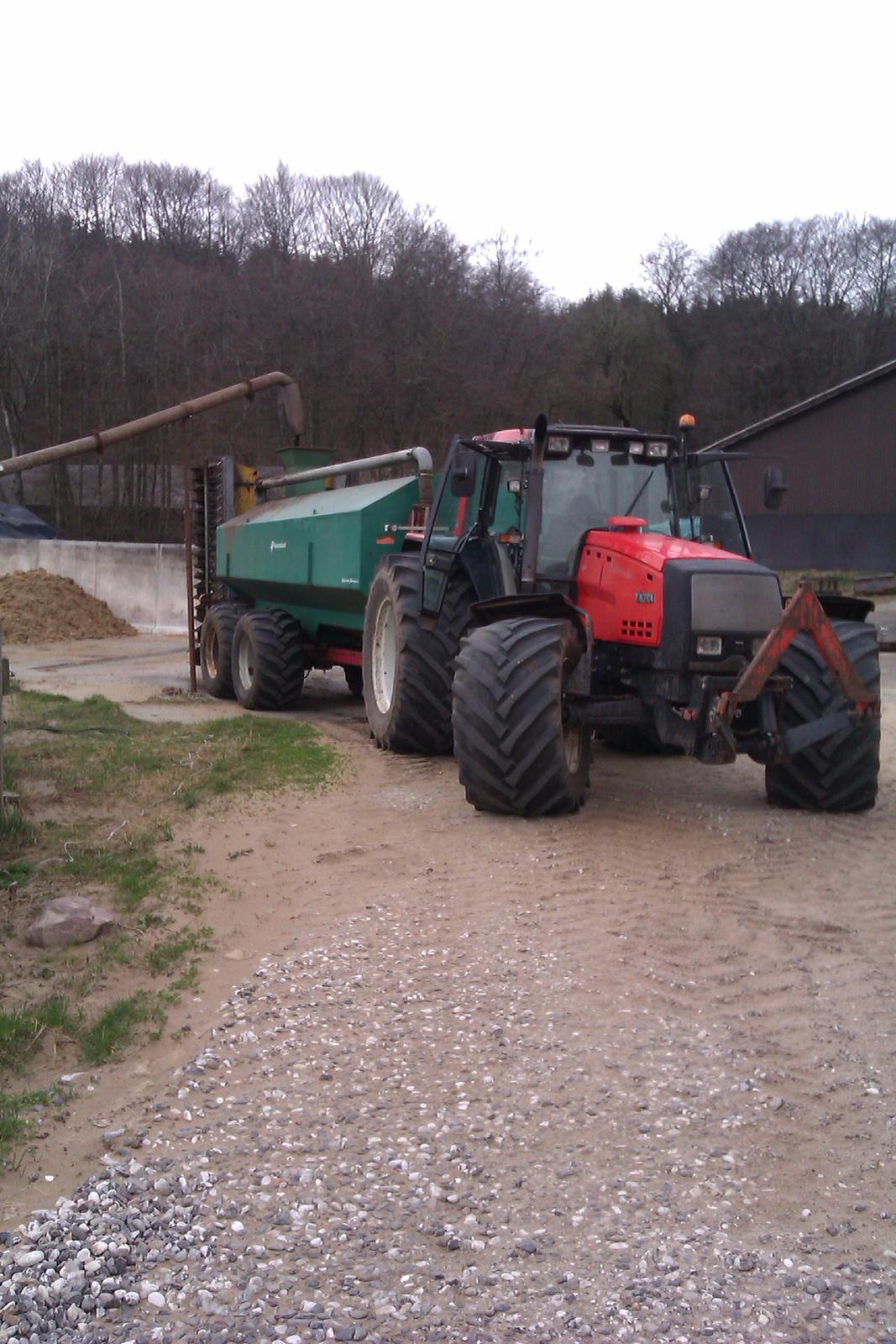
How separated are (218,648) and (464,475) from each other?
692cm

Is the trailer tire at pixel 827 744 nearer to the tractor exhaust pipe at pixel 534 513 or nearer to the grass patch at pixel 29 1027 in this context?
the tractor exhaust pipe at pixel 534 513

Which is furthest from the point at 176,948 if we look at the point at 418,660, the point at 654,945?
the point at 418,660

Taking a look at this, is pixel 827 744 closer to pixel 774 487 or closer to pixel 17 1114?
pixel 774 487

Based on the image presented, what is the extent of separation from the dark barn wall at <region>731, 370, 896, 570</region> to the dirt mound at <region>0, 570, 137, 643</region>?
15.5 metres

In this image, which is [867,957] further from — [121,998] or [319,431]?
[319,431]

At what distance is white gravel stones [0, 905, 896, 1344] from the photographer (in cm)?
310

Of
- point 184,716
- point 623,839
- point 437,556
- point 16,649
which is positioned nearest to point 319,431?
point 16,649

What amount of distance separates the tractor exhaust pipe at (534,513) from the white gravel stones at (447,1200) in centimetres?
349

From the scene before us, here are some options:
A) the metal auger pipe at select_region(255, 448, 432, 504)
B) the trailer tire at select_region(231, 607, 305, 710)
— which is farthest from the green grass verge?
the trailer tire at select_region(231, 607, 305, 710)

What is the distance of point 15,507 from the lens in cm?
2597

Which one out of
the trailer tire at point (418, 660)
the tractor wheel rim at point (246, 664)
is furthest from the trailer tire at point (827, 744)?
the tractor wheel rim at point (246, 664)

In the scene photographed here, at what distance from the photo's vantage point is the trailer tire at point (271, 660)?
1294cm

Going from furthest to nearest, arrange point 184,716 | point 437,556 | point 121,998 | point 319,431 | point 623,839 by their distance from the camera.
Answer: point 319,431 → point 184,716 → point 437,556 → point 623,839 → point 121,998

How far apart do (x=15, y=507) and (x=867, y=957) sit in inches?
920
